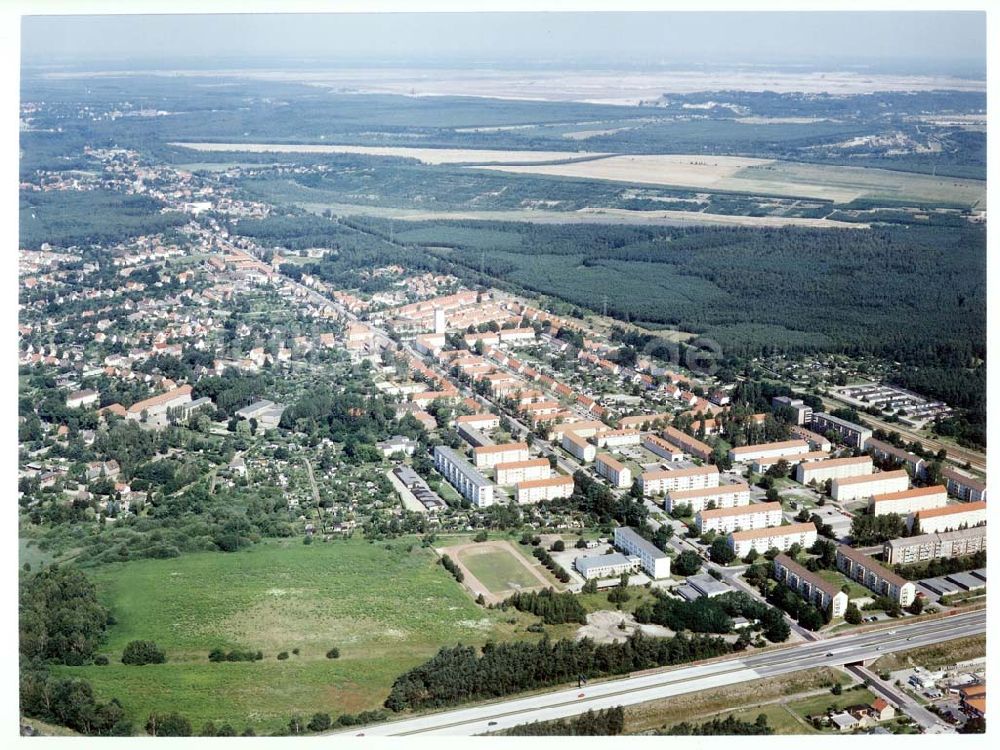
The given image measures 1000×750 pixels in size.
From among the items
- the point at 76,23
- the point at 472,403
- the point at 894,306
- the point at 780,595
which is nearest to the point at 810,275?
the point at 894,306

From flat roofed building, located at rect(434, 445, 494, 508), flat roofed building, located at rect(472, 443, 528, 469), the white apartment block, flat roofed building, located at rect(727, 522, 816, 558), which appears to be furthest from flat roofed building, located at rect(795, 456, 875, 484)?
flat roofed building, located at rect(434, 445, 494, 508)

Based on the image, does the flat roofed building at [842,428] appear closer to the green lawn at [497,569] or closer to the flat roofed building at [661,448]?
the flat roofed building at [661,448]

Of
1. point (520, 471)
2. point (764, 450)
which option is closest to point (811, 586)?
point (764, 450)

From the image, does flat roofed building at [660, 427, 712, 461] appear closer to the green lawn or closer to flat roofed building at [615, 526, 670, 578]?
flat roofed building at [615, 526, 670, 578]

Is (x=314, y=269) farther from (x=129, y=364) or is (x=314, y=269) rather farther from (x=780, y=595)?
(x=780, y=595)

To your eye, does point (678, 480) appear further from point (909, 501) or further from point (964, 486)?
point (964, 486)

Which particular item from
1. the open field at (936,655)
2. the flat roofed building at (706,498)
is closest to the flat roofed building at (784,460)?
the flat roofed building at (706,498)
